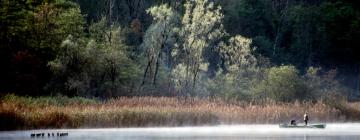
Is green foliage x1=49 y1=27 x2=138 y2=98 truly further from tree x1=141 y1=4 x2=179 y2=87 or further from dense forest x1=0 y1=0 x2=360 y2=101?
tree x1=141 y1=4 x2=179 y2=87

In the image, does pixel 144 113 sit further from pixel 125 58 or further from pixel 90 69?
pixel 125 58

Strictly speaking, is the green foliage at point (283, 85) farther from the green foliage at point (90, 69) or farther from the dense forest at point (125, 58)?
the green foliage at point (90, 69)

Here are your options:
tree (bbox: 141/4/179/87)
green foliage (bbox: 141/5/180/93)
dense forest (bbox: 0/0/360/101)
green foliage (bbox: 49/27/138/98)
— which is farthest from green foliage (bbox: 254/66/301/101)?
green foliage (bbox: 49/27/138/98)

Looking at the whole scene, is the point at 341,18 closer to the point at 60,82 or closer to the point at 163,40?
the point at 163,40

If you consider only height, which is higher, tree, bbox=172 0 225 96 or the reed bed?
tree, bbox=172 0 225 96

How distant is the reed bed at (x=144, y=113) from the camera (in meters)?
26.8

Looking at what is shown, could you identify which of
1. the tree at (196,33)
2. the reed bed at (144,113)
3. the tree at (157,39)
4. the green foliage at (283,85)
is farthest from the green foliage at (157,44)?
the reed bed at (144,113)

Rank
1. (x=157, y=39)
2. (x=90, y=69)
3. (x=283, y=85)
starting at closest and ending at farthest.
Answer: (x=90, y=69) < (x=283, y=85) < (x=157, y=39)

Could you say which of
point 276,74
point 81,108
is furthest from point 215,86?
point 81,108

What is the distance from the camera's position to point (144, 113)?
29.2 m

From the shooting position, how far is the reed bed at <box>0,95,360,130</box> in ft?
87.8

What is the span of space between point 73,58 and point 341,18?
3818cm

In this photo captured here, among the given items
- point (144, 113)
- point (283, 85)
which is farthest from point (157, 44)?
point (144, 113)

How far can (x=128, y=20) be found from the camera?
62375mm
